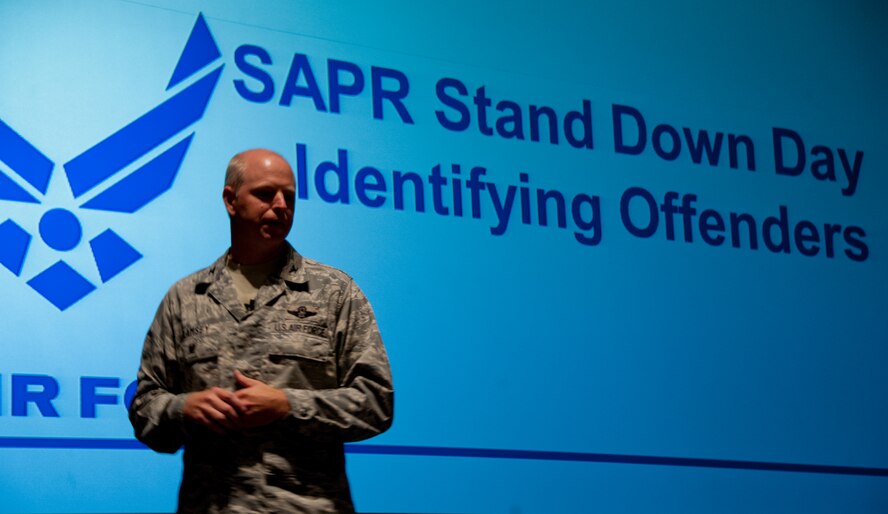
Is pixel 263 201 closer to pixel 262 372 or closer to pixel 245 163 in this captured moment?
pixel 245 163

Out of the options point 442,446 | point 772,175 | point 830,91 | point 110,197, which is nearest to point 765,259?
point 772,175

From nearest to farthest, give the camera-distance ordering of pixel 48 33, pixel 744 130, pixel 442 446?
1. pixel 48 33
2. pixel 442 446
3. pixel 744 130

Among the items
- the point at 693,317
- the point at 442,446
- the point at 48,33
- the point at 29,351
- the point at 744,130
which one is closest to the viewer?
the point at 29,351

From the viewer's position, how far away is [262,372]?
251 cm

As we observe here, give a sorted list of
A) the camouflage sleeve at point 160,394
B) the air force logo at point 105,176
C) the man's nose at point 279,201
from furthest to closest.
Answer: the air force logo at point 105,176, the man's nose at point 279,201, the camouflage sleeve at point 160,394

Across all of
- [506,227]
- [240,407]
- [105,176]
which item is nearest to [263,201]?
[240,407]

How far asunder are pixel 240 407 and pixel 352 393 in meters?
0.24

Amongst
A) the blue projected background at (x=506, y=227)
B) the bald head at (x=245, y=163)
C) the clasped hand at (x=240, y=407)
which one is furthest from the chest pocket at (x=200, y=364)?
the blue projected background at (x=506, y=227)

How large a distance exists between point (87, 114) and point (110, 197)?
9.9 inches

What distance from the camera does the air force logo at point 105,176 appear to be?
3.61 meters

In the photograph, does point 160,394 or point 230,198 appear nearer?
point 160,394

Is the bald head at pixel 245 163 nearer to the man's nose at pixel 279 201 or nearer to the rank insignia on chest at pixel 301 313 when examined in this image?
the man's nose at pixel 279 201

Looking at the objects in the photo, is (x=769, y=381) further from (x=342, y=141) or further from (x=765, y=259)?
(x=342, y=141)

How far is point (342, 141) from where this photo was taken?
4.12 m
